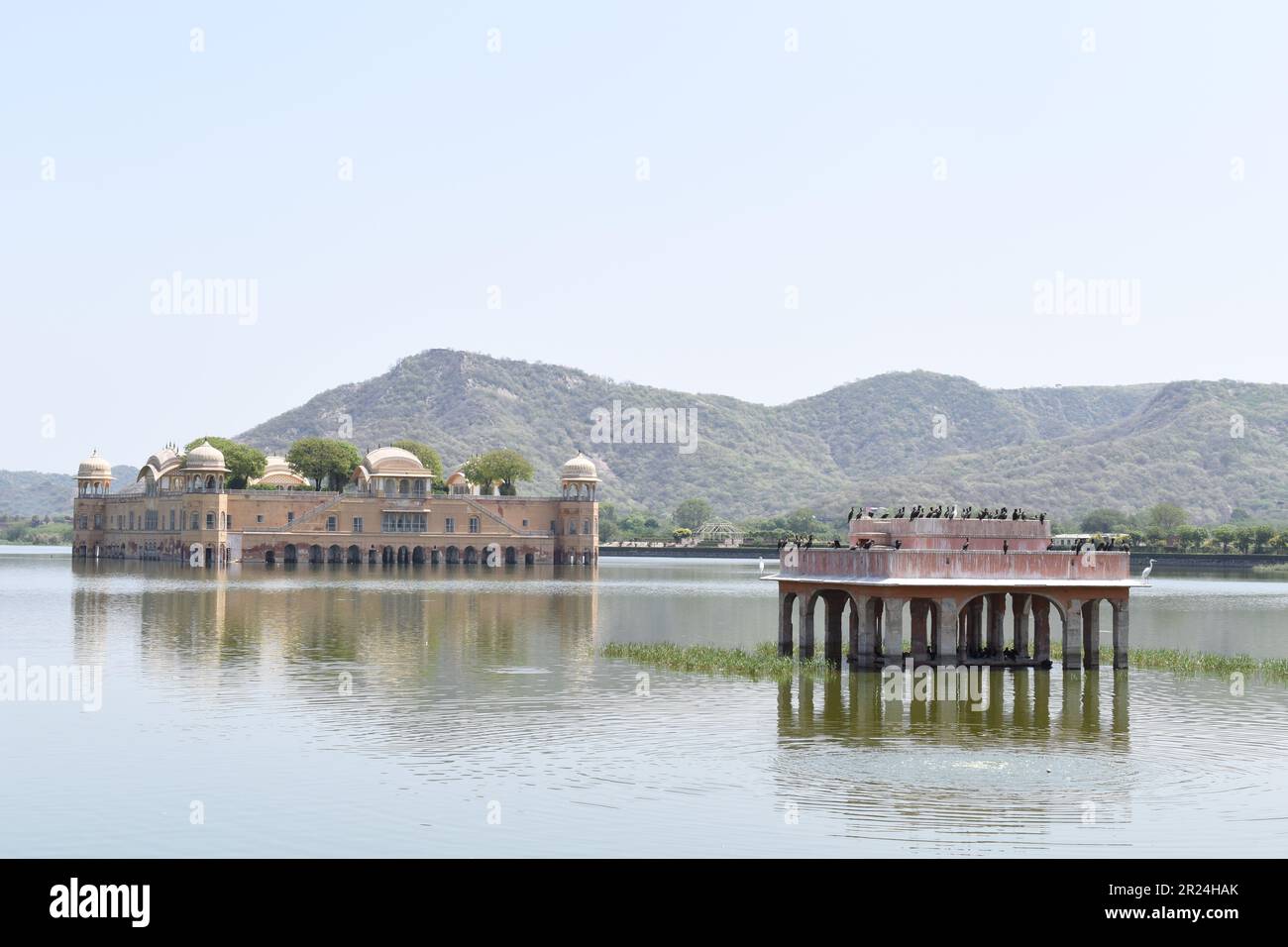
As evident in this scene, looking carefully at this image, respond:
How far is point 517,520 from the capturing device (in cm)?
15888

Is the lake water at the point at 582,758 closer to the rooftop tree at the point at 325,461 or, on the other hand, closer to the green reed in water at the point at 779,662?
the green reed in water at the point at 779,662

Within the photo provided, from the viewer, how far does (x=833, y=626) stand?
146 ft

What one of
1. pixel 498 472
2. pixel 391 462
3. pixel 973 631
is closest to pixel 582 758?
pixel 973 631

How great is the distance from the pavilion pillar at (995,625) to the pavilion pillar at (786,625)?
5542 millimetres

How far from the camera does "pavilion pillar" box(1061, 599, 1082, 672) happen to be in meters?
41.9

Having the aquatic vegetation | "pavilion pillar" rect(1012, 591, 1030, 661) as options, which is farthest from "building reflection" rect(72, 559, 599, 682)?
"pavilion pillar" rect(1012, 591, 1030, 661)

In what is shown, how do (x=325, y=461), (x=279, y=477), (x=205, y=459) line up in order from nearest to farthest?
(x=205, y=459) < (x=279, y=477) < (x=325, y=461)

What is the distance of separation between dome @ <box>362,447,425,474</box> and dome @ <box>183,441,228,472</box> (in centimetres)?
1436

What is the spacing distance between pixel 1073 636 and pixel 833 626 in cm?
641

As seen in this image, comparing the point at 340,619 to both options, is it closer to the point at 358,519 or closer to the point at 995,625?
the point at 995,625

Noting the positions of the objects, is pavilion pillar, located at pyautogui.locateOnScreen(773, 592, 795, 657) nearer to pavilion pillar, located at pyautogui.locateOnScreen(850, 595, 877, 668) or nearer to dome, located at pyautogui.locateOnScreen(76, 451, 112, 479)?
pavilion pillar, located at pyautogui.locateOnScreen(850, 595, 877, 668)
